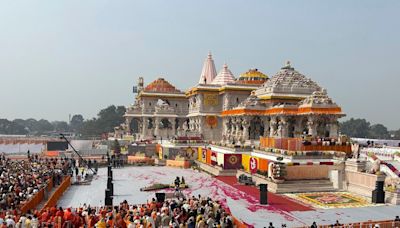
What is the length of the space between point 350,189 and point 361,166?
156cm

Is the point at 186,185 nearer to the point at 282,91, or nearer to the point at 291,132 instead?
the point at 291,132

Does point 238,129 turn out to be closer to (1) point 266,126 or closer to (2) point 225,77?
(1) point 266,126

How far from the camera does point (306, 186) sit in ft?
74.3

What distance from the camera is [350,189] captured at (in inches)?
882

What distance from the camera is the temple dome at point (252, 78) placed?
54.0m

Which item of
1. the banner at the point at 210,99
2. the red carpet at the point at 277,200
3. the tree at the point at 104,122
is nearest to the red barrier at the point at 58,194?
the red carpet at the point at 277,200

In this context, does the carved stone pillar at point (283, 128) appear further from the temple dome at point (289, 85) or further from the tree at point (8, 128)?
the tree at point (8, 128)

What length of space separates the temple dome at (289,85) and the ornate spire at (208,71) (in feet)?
56.8

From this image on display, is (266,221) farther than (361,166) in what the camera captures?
No

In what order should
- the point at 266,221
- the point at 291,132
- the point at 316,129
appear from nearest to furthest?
the point at 266,221, the point at 316,129, the point at 291,132

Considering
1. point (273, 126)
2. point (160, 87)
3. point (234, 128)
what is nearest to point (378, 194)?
point (273, 126)

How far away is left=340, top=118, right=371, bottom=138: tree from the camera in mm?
115000

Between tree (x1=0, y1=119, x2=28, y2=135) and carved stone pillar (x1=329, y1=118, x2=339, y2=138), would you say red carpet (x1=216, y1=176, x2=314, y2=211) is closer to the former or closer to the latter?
carved stone pillar (x1=329, y1=118, x2=339, y2=138)

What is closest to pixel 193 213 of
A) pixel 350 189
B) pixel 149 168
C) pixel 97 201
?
pixel 97 201
